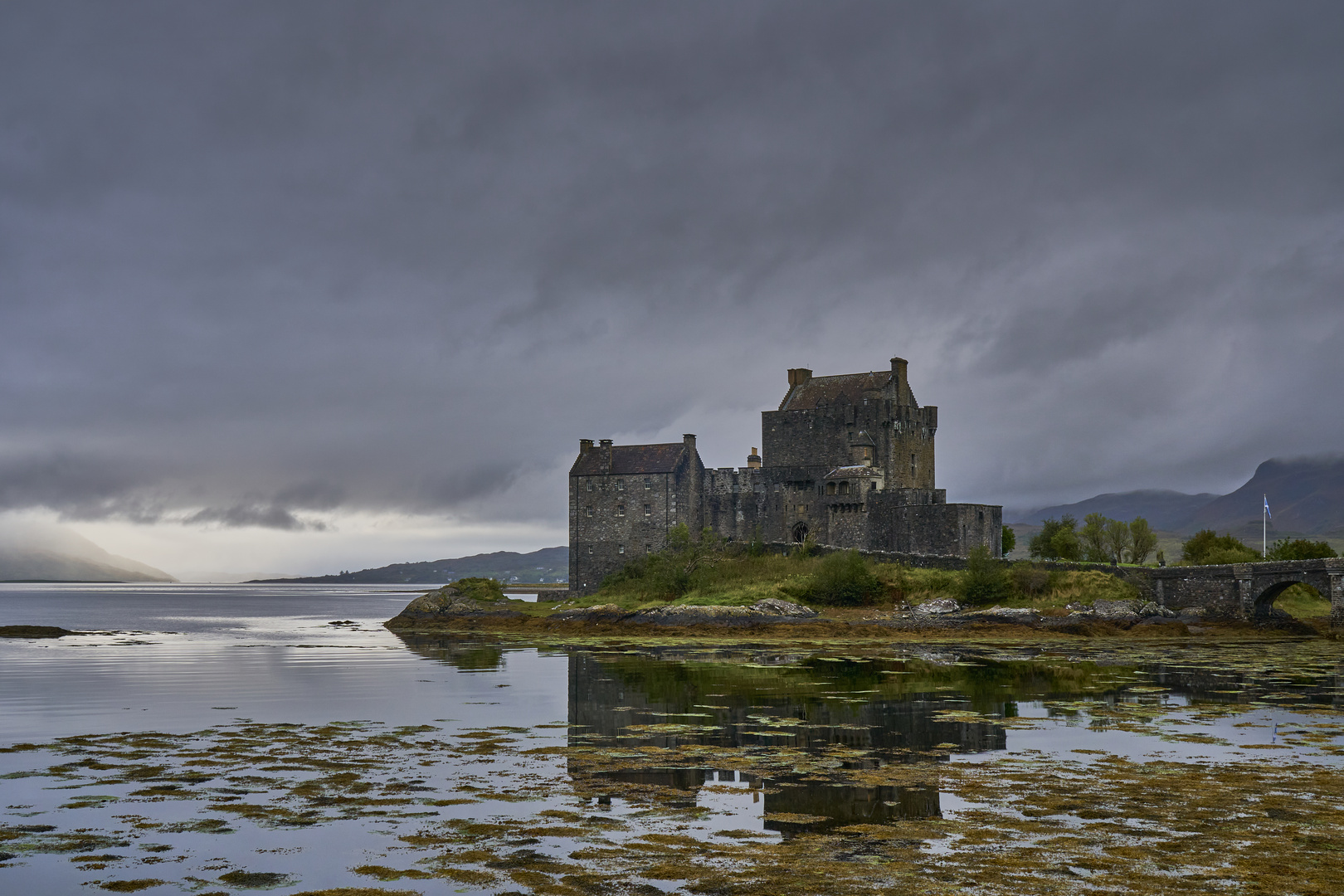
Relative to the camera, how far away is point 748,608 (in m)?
56.2

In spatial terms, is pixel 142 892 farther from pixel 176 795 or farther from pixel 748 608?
pixel 748 608

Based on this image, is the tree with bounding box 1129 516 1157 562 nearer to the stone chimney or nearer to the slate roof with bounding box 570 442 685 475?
the stone chimney

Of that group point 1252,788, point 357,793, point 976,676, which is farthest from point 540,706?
point 1252,788

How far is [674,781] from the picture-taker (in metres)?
16.0

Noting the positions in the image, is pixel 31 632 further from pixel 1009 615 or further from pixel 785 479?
pixel 1009 615

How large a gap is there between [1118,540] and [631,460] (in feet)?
115

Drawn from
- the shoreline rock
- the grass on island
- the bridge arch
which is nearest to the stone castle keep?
the grass on island

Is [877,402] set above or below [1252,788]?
above

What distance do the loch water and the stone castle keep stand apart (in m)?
35.6

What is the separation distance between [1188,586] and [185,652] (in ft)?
150

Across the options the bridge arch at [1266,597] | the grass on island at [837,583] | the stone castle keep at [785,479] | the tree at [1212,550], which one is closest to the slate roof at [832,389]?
the stone castle keep at [785,479]

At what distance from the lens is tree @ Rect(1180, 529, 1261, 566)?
6741cm

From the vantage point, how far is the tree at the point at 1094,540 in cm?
7731

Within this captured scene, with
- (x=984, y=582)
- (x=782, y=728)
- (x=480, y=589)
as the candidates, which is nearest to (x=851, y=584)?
(x=984, y=582)
